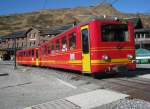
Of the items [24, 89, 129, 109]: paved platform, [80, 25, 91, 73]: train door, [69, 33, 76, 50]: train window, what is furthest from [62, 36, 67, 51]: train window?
[24, 89, 129, 109]: paved platform

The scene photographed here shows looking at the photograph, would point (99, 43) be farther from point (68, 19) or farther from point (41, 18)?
point (41, 18)

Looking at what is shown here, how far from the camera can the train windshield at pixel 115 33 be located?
47.1 feet

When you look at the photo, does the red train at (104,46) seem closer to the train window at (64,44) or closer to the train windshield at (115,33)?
the train windshield at (115,33)

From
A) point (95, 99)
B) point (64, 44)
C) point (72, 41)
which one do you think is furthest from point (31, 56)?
point (95, 99)

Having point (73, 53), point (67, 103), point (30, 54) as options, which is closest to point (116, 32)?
point (73, 53)

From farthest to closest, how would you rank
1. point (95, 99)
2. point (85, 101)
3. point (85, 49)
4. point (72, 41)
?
point (72, 41), point (85, 49), point (95, 99), point (85, 101)

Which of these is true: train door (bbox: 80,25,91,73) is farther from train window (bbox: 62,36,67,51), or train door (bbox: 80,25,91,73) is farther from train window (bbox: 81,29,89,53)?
train window (bbox: 62,36,67,51)

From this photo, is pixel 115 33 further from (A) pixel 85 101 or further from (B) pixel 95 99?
(A) pixel 85 101

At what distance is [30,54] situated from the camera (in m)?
38.4

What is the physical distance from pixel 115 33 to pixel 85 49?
70.6 inches

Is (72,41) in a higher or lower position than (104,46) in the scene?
higher

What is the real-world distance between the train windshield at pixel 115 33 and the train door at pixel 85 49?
951mm

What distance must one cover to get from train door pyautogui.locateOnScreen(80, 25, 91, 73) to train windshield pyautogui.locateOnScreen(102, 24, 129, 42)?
3.12 ft

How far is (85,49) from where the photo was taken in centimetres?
1493
